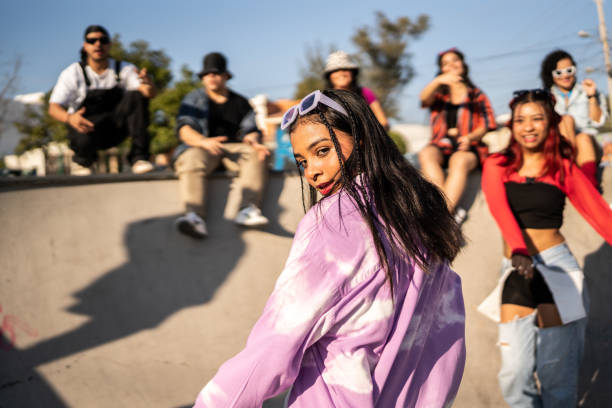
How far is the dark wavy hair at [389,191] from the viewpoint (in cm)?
134

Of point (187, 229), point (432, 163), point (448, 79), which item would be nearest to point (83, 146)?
point (187, 229)

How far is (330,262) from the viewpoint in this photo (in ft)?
3.94

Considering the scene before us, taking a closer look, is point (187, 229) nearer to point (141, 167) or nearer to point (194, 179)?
point (194, 179)

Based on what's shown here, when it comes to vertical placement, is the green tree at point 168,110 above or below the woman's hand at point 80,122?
above

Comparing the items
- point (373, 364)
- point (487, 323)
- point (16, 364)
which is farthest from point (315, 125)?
point (487, 323)

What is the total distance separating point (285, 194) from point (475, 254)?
1.94 metres

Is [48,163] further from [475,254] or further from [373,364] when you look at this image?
[373,364]

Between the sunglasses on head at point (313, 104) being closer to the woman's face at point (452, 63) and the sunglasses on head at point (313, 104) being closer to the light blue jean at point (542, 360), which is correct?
the light blue jean at point (542, 360)

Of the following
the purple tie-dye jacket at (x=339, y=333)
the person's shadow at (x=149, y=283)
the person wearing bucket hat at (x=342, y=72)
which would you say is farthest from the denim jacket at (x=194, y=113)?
the purple tie-dye jacket at (x=339, y=333)

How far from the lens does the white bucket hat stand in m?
5.24

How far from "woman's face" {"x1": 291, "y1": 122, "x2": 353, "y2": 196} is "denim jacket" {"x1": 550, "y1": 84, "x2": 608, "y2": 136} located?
4711 millimetres

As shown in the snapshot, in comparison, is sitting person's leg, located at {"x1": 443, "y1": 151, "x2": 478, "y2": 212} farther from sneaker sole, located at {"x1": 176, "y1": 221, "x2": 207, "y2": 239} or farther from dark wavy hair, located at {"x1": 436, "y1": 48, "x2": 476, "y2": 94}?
sneaker sole, located at {"x1": 176, "y1": 221, "x2": 207, "y2": 239}

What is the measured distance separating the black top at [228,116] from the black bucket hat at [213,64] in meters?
0.29

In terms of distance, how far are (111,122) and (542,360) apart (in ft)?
14.4
